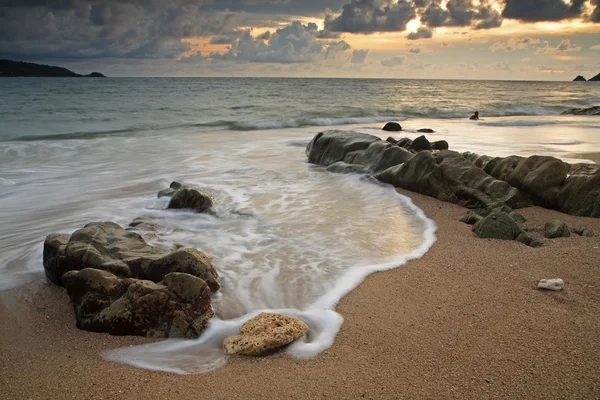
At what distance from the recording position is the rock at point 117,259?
3.99 meters

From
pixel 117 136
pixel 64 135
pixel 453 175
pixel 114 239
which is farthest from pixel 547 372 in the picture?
pixel 64 135

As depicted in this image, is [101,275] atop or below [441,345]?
atop

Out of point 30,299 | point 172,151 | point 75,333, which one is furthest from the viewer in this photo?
point 172,151

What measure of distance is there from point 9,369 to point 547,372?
330 cm

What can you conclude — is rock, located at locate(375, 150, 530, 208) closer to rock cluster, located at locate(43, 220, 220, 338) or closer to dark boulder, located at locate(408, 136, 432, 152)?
dark boulder, located at locate(408, 136, 432, 152)

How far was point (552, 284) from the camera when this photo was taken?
12.4 ft

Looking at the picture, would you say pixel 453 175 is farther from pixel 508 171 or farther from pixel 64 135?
pixel 64 135

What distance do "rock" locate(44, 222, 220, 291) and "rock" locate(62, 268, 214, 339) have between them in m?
0.42

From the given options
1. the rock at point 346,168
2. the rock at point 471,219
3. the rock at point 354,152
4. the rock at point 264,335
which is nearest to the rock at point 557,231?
the rock at point 471,219

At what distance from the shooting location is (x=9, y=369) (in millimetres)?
2883

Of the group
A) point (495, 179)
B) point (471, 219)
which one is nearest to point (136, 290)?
point (471, 219)

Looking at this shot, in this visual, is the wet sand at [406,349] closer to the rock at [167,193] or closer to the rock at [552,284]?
the rock at [552,284]

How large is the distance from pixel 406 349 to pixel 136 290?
198cm

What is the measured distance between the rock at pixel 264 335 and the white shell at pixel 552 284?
2029 mm
